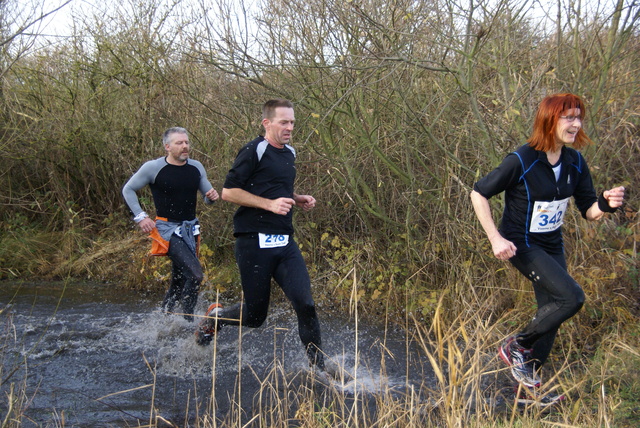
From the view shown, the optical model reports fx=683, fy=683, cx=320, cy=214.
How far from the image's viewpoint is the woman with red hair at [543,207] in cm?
412

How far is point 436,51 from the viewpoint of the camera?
6.91 meters

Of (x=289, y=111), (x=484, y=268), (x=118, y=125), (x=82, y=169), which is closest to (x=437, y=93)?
(x=484, y=268)

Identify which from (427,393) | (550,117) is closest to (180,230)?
(427,393)

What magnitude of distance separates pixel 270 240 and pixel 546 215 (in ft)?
6.03

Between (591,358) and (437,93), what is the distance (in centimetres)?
Result: 295

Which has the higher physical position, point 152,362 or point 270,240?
point 270,240

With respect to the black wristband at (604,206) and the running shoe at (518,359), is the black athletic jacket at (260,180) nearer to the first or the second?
the running shoe at (518,359)

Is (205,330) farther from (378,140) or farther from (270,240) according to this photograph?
(378,140)

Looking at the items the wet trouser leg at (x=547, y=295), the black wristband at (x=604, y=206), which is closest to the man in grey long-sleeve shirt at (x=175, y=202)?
the wet trouser leg at (x=547, y=295)

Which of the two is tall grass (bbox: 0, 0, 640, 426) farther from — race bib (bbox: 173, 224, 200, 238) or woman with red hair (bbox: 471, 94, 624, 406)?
race bib (bbox: 173, 224, 200, 238)

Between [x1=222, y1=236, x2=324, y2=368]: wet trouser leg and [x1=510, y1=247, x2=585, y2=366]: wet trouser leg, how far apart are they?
1.41 meters

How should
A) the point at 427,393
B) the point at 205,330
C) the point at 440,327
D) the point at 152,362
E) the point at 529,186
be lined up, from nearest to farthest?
the point at 440,327 < the point at 529,186 < the point at 427,393 < the point at 205,330 < the point at 152,362

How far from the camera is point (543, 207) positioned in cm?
425

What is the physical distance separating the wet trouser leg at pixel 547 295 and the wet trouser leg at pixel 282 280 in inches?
55.4
